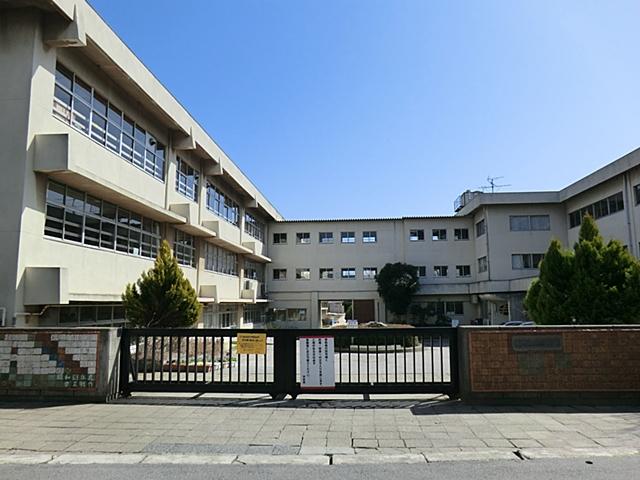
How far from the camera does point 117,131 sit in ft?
51.1

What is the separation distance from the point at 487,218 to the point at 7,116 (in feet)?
99.2

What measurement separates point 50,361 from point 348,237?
31.5 metres

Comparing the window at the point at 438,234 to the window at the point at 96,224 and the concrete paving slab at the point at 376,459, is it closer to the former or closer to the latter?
the window at the point at 96,224

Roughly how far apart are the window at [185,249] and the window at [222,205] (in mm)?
2968

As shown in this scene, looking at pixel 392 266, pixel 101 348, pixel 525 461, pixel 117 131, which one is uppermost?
pixel 117 131

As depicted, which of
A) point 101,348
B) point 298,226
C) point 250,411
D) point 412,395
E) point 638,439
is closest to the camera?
point 638,439

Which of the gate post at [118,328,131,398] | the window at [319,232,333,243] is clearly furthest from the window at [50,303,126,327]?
the window at [319,232,333,243]

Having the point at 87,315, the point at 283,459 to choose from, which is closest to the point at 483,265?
the point at 87,315

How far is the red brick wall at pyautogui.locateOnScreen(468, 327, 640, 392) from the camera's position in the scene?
831 centimetres

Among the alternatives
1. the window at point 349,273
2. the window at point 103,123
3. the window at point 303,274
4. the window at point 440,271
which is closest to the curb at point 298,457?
the window at point 103,123

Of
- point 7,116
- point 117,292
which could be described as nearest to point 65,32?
point 7,116

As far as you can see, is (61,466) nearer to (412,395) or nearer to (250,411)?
(250,411)

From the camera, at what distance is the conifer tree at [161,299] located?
575 inches

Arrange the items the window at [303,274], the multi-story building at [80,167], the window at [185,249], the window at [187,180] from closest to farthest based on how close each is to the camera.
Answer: the multi-story building at [80,167] → the window at [185,249] → the window at [187,180] → the window at [303,274]
